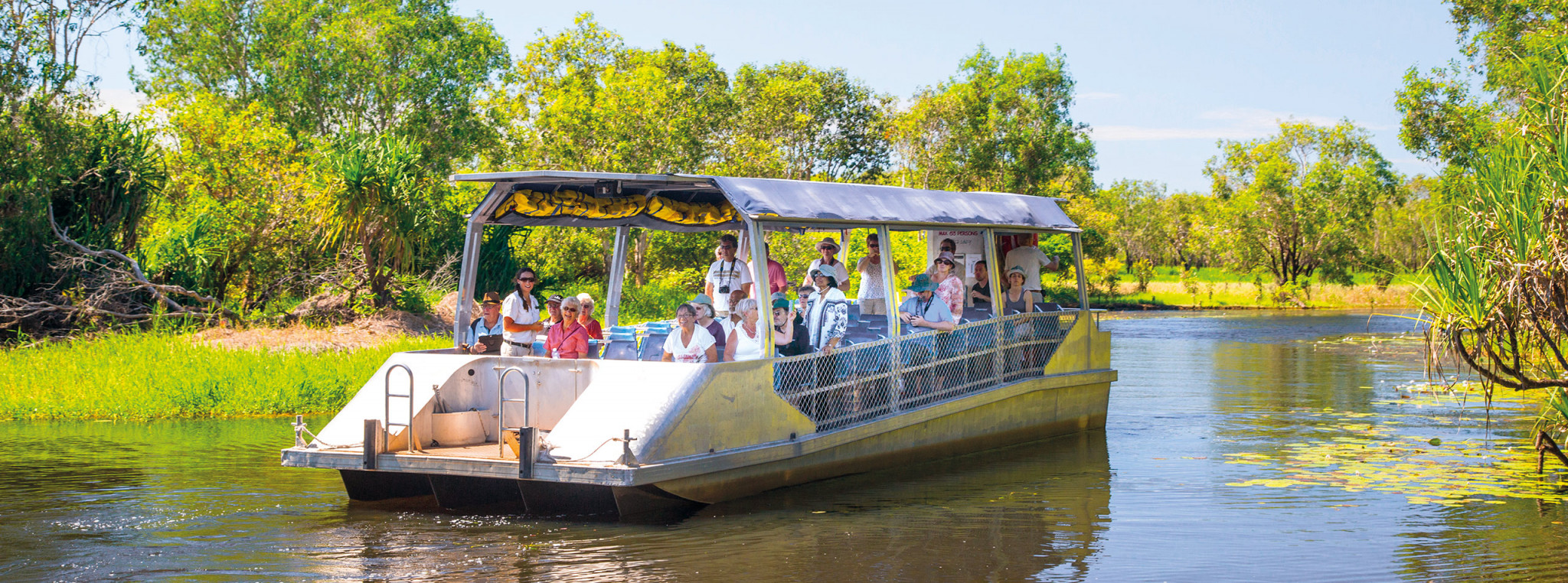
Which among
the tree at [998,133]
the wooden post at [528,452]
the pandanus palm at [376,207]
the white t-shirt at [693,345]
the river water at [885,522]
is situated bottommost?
the river water at [885,522]

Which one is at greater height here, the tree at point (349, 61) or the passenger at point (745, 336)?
the tree at point (349, 61)

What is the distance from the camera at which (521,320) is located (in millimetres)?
10867

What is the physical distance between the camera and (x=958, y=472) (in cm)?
1191

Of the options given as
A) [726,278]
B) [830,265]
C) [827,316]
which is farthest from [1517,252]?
[726,278]

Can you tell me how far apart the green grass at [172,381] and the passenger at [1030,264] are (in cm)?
785

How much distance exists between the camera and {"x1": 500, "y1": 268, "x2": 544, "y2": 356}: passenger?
423 inches

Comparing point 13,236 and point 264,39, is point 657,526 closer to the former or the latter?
point 13,236

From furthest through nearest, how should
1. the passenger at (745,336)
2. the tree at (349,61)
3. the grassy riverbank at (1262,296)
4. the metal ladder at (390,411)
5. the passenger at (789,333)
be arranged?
the grassy riverbank at (1262,296)
the tree at (349,61)
the passenger at (789,333)
the passenger at (745,336)
the metal ladder at (390,411)

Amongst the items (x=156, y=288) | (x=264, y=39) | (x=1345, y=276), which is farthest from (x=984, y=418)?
(x=1345, y=276)

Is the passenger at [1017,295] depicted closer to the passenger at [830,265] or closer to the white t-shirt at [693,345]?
the passenger at [830,265]

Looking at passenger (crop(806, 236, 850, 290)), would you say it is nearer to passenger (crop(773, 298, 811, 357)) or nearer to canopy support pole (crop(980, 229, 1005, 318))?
canopy support pole (crop(980, 229, 1005, 318))

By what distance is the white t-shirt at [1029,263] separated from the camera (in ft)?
45.2

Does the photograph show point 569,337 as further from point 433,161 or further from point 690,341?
point 433,161

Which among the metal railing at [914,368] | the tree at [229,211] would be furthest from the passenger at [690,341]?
the tree at [229,211]
